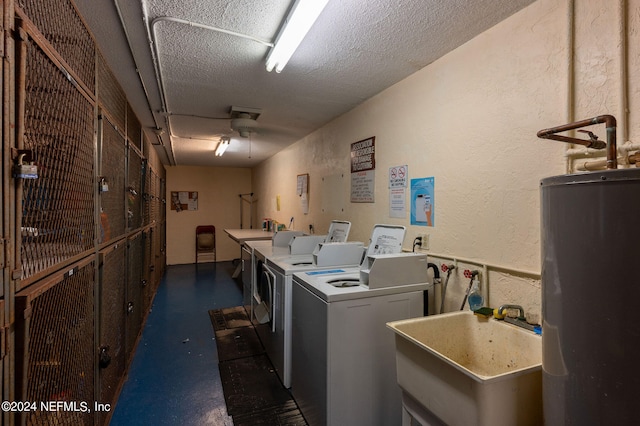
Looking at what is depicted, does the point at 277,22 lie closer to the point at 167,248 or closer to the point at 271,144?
the point at 271,144

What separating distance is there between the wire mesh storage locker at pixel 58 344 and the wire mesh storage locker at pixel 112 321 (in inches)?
6.4

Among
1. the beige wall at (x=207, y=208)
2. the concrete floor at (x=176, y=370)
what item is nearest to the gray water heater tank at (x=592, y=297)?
the concrete floor at (x=176, y=370)

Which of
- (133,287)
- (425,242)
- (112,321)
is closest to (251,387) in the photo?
(112,321)

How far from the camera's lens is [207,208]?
754 cm

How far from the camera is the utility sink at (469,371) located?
3.33ft

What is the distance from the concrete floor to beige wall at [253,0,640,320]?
1.88m

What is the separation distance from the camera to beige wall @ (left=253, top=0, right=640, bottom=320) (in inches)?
50.2

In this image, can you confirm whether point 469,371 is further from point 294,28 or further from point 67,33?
point 67,33

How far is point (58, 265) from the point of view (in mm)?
1124

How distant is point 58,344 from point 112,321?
0.92 m

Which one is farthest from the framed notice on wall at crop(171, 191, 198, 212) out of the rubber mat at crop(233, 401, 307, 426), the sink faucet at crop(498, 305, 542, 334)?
the sink faucet at crop(498, 305, 542, 334)

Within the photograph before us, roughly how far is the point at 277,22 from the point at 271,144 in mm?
3219

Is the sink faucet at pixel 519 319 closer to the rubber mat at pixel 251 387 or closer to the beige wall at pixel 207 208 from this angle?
the rubber mat at pixel 251 387

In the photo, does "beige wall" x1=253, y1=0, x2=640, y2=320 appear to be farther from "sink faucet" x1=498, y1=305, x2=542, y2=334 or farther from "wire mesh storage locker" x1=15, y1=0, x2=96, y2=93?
"wire mesh storage locker" x1=15, y1=0, x2=96, y2=93
